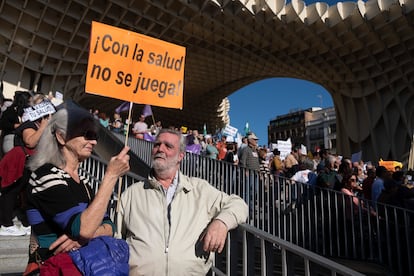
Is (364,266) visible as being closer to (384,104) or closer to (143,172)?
(143,172)

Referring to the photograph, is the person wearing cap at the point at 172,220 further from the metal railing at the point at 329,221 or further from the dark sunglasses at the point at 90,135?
the metal railing at the point at 329,221

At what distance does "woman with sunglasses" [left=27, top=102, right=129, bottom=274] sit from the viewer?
1.64 meters

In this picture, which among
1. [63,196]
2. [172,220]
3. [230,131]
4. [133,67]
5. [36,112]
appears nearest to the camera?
[63,196]

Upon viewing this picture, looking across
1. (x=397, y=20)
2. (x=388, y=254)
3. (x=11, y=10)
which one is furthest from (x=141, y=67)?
(x=397, y=20)

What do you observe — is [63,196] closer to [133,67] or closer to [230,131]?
[133,67]

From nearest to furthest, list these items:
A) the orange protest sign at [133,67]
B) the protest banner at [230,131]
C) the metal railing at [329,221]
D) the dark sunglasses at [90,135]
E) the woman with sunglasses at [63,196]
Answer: the woman with sunglasses at [63,196] → the dark sunglasses at [90,135] → the orange protest sign at [133,67] → the metal railing at [329,221] → the protest banner at [230,131]

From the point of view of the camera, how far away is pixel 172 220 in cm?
214

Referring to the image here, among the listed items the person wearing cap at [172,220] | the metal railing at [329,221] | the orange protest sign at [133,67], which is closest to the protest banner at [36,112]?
the orange protest sign at [133,67]

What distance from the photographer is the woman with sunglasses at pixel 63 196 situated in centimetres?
164

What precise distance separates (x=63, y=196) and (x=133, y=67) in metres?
1.91

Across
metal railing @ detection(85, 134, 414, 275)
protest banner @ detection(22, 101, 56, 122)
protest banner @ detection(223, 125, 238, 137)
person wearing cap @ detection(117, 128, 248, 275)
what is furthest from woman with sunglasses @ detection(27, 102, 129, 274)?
protest banner @ detection(223, 125, 238, 137)

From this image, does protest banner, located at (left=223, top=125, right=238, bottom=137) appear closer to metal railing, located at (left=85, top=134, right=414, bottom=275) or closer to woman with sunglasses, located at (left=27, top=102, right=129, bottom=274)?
metal railing, located at (left=85, top=134, right=414, bottom=275)

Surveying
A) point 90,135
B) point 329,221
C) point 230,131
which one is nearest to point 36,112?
point 90,135

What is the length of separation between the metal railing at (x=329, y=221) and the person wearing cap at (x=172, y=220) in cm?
367
